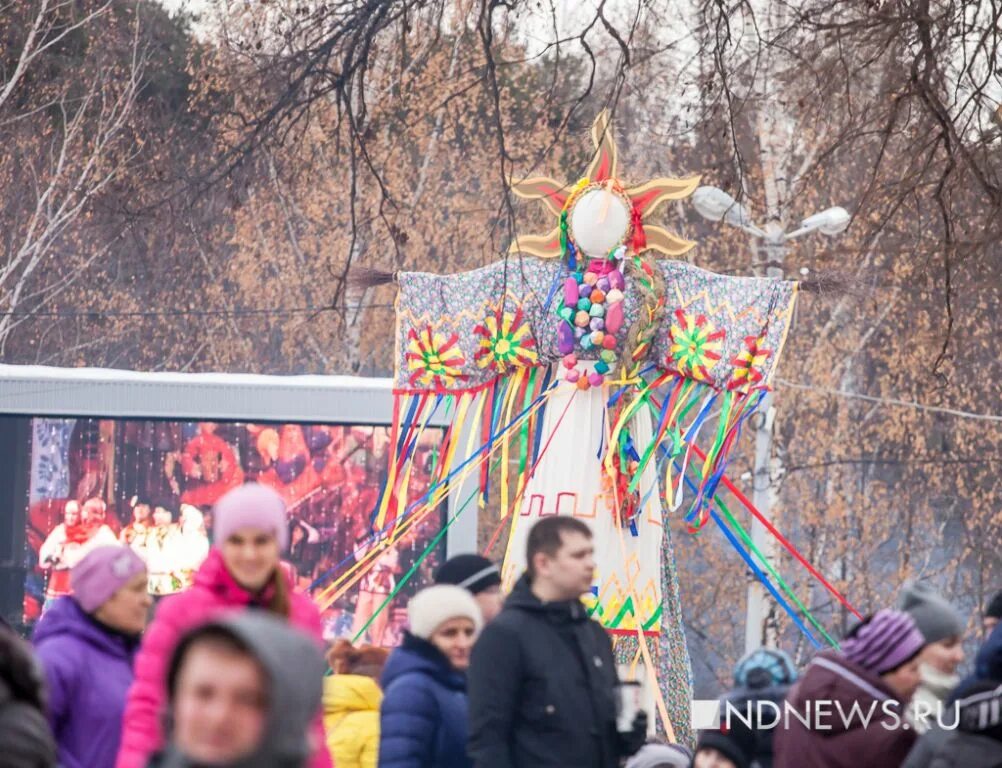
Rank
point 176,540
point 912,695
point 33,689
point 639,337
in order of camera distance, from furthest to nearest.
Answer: point 176,540 → point 639,337 → point 912,695 → point 33,689

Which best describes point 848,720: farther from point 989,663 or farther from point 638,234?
point 638,234

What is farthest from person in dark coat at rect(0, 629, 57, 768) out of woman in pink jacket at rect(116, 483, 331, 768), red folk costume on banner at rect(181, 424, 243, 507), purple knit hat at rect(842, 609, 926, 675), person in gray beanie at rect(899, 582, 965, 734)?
red folk costume on banner at rect(181, 424, 243, 507)

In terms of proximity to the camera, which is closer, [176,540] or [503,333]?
[503,333]

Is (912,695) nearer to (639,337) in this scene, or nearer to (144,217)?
(144,217)

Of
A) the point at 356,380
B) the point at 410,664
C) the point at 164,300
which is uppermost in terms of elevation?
the point at 164,300

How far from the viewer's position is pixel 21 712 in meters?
3.60

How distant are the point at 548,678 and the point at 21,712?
1878 millimetres

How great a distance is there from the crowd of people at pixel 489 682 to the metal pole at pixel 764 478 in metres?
9.39

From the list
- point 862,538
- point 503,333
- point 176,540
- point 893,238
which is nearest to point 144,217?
point 503,333

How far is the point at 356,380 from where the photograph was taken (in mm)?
13758

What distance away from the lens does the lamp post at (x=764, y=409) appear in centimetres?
1434

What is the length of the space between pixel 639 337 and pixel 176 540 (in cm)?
456

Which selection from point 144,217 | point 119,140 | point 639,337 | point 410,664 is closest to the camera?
point 410,664

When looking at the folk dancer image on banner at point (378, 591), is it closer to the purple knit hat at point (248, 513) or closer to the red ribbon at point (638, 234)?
the red ribbon at point (638, 234)
